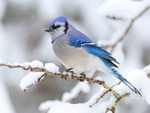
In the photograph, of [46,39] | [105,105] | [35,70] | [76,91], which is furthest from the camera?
[46,39]

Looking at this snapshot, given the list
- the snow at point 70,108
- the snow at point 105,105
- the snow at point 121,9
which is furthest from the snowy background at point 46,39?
the snow at point 70,108

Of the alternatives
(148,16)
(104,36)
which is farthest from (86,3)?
(148,16)

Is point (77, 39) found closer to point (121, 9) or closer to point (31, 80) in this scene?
point (121, 9)

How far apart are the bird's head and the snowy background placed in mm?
1370

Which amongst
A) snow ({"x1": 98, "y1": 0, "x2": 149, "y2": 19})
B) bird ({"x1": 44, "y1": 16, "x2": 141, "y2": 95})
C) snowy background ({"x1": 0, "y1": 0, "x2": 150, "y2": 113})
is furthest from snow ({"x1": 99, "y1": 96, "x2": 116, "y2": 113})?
snowy background ({"x1": 0, "y1": 0, "x2": 150, "y2": 113})

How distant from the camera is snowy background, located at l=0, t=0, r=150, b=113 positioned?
4105mm

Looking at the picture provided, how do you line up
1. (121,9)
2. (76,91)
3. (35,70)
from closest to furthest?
(35,70) → (121,9) → (76,91)

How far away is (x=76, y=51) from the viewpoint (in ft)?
7.47

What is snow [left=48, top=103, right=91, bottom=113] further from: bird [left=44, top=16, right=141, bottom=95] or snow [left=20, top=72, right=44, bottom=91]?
bird [left=44, top=16, right=141, bottom=95]

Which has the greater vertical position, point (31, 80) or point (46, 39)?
point (46, 39)

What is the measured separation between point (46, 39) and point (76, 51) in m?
2.35

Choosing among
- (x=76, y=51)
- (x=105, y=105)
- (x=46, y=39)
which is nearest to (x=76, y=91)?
(x=76, y=51)

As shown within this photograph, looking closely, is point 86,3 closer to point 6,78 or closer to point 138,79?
point 6,78

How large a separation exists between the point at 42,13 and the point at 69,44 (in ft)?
7.09
